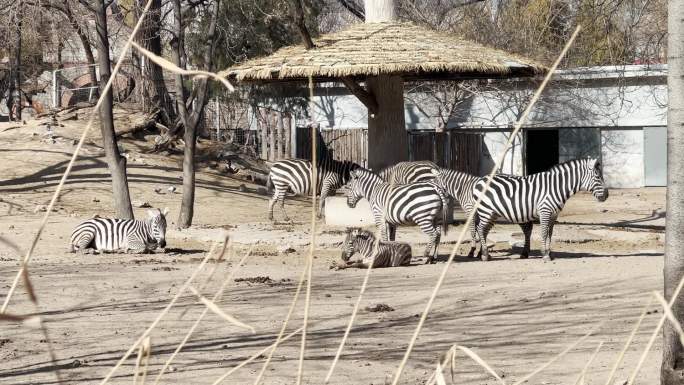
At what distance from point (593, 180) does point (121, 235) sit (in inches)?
260

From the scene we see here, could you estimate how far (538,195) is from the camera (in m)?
14.6

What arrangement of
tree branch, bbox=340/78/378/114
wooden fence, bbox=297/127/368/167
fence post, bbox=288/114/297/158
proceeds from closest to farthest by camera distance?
tree branch, bbox=340/78/378/114 < fence post, bbox=288/114/297/158 < wooden fence, bbox=297/127/368/167

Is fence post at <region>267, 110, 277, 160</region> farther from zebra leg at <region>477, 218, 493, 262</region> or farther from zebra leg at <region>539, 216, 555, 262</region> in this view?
zebra leg at <region>539, 216, 555, 262</region>

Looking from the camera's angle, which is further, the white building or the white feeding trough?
the white building

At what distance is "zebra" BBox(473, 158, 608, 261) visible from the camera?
14.5m

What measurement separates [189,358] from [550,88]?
28092mm

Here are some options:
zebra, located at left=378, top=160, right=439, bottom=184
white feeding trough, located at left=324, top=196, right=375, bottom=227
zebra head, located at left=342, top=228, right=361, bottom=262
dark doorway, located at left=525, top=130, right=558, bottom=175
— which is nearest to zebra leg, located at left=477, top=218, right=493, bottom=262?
zebra head, located at left=342, top=228, right=361, bottom=262

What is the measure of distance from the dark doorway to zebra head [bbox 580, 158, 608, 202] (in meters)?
22.1

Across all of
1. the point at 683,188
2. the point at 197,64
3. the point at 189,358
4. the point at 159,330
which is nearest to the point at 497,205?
the point at 159,330

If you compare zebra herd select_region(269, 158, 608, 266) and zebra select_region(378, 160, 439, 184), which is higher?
zebra select_region(378, 160, 439, 184)

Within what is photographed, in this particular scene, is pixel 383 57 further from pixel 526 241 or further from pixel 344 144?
pixel 344 144

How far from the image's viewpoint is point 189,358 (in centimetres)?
755

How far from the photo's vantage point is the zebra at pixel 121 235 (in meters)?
15.2

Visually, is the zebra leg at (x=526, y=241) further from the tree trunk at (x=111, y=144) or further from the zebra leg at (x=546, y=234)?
the tree trunk at (x=111, y=144)
